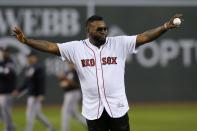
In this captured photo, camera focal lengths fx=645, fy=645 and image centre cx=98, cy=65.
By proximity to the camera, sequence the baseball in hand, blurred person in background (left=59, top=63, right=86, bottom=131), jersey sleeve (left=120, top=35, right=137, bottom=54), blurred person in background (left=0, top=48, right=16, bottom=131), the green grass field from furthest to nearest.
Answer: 1. the green grass field
2. blurred person in background (left=59, top=63, right=86, bottom=131)
3. blurred person in background (left=0, top=48, right=16, bottom=131)
4. jersey sleeve (left=120, top=35, right=137, bottom=54)
5. the baseball in hand

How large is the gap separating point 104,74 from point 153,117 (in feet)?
40.4

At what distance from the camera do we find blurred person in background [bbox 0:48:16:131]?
49.1 ft

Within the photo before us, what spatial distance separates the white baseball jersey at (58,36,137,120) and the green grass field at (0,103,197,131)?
8.32m

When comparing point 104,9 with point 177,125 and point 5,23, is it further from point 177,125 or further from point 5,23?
point 177,125

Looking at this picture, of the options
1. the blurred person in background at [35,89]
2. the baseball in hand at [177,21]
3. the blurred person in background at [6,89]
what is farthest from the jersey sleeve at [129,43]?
the blurred person in background at [6,89]

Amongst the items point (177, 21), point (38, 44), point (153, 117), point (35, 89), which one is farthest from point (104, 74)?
point (153, 117)

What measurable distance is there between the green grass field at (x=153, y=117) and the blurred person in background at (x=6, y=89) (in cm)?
175

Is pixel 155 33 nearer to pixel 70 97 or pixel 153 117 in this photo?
pixel 70 97

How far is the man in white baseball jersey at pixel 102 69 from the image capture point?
26.4 feet

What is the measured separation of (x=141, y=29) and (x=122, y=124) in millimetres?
16572

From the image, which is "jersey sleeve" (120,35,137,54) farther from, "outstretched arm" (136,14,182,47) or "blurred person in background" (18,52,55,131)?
"blurred person in background" (18,52,55,131)

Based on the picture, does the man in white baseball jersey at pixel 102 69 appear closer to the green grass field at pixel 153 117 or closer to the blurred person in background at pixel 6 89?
the blurred person in background at pixel 6 89

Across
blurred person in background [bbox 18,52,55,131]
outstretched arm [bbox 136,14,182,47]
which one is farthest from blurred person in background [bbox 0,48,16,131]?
outstretched arm [bbox 136,14,182,47]
